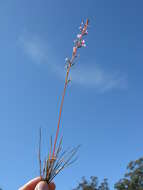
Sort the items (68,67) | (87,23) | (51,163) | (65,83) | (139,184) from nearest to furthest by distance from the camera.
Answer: (65,83)
(51,163)
(68,67)
(87,23)
(139,184)

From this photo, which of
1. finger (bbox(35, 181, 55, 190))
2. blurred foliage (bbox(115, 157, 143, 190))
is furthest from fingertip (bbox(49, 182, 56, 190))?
blurred foliage (bbox(115, 157, 143, 190))

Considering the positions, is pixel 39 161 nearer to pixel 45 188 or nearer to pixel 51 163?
pixel 51 163

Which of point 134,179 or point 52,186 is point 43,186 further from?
point 134,179

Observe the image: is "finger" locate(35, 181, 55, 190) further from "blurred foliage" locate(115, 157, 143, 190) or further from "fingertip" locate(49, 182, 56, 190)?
"blurred foliage" locate(115, 157, 143, 190)

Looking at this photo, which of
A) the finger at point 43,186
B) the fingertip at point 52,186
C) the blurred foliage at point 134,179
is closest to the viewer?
the finger at point 43,186

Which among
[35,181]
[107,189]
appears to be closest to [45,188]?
[35,181]

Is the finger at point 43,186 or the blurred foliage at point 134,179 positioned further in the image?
the blurred foliage at point 134,179

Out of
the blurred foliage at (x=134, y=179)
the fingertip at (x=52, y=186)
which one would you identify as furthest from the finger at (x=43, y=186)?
the blurred foliage at (x=134, y=179)

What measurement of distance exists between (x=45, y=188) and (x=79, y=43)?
1.56m

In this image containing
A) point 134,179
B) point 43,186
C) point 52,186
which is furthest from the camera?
point 134,179

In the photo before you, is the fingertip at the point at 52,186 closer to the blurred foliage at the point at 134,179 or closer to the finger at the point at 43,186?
the finger at the point at 43,186

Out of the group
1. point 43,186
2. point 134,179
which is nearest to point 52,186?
point 43,186

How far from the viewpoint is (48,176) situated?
2250 millimetres

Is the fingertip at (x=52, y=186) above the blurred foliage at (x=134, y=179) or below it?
below
